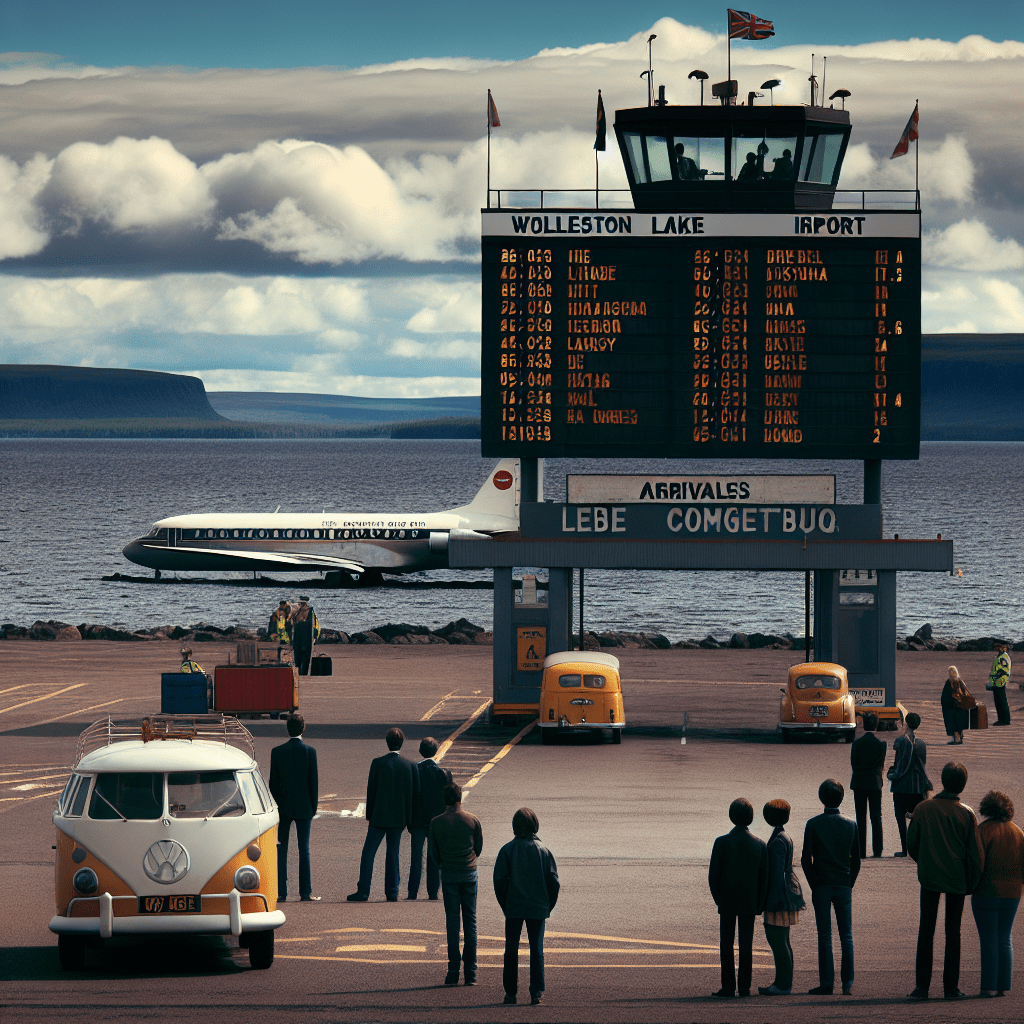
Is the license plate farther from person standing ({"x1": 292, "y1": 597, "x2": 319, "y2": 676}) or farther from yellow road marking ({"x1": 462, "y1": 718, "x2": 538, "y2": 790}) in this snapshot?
person standing ({"x1": 292, "y1": 597, "x2": 319, "y2": 676})

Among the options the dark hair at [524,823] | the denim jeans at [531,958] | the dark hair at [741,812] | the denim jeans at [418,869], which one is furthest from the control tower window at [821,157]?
the denim jeans at [531,958]

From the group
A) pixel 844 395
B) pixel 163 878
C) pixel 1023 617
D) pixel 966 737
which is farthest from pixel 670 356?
pixel 1023 617

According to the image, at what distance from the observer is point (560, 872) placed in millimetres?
19766

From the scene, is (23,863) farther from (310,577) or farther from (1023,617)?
(310,577)

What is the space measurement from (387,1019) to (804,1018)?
342cm

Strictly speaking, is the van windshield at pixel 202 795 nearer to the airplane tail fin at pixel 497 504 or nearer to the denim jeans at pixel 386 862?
the denim jeans at pixel 386 862

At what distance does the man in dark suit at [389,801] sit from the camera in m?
17.8

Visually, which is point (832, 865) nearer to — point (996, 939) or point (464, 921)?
point (996, 939)

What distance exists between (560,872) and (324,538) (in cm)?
7713

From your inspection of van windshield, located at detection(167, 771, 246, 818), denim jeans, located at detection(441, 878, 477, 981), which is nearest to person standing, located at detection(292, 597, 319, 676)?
van windshield, located at detection(167, 771, 246, 818)

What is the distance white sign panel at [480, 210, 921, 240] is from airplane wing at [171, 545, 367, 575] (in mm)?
61030

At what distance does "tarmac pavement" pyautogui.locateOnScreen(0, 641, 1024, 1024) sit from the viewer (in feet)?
43.9

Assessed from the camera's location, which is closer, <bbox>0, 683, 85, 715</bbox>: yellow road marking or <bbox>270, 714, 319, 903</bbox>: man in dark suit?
<bbox>270, 714, 319, 903</bbox>: man in dark suit

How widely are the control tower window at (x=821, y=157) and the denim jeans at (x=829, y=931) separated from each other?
24.6 m
